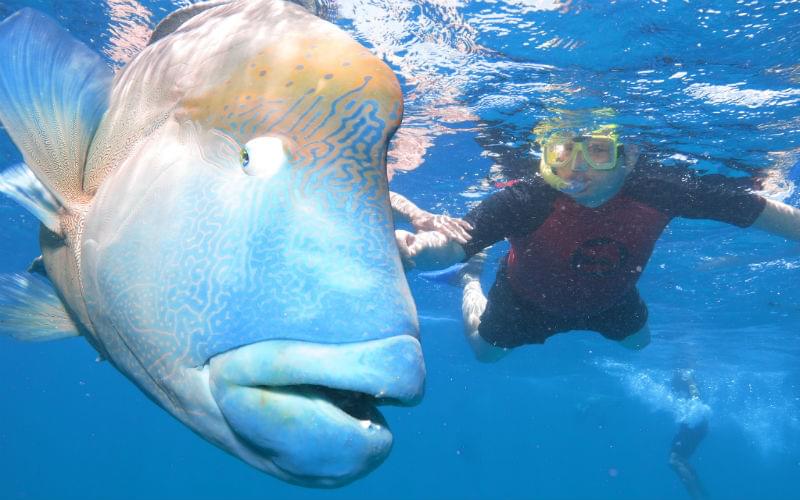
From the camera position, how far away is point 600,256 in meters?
6.19

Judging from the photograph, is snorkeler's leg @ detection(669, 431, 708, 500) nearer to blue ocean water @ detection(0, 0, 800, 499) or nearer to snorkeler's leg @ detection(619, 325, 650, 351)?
blue ocean water @ detection(0, 0, 800, 499)

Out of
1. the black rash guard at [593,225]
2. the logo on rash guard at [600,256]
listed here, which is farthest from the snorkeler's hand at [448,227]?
the logo on rash guard at [600,256]

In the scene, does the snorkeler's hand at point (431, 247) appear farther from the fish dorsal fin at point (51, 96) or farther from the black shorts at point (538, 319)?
the fish dorsal fin at point (51, 96)

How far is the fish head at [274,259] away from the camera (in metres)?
1.29

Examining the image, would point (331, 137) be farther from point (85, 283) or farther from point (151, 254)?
point (85, 283)

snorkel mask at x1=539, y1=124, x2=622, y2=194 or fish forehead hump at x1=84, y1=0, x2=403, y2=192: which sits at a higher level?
fish forehead hump at x1=84, y1=0, x2=403, y2=192

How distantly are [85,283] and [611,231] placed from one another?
19.3ft

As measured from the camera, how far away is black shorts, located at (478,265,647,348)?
23.2ft

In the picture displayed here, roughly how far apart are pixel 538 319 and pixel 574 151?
2.68 meters

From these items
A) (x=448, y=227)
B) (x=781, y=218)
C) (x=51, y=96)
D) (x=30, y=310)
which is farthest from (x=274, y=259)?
(x=781, y=218)

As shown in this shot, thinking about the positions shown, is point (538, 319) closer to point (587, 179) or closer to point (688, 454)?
point (587, 179)

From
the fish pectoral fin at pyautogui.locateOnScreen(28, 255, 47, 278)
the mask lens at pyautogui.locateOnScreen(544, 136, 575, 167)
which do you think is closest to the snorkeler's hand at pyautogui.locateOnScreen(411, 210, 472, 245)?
the mask lens at pyautogui.locateOnScreen(544, 136, 575, 167)

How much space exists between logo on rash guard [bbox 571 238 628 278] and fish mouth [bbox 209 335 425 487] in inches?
212

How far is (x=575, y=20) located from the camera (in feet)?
21.0
